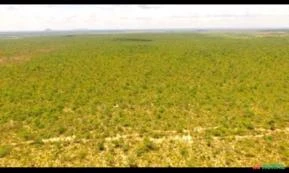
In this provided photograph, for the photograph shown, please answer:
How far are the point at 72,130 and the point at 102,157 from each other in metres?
2.42

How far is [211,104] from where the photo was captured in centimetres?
1323

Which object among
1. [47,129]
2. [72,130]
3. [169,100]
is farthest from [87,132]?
[169,100]

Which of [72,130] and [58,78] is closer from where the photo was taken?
[72,130]

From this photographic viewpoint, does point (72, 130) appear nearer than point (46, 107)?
Yes

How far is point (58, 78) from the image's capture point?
68.3 feet
